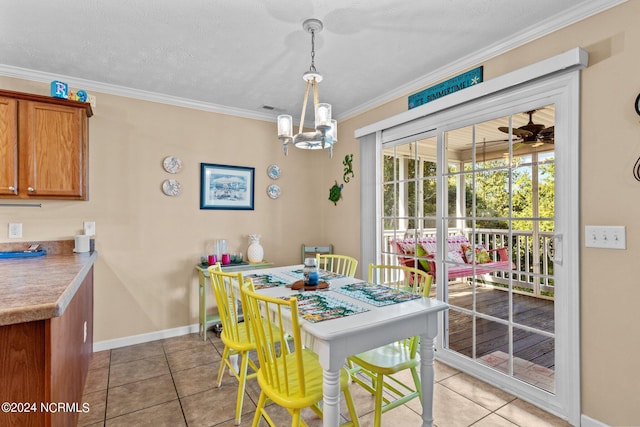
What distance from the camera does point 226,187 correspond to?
12.3 feet

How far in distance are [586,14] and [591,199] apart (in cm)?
111

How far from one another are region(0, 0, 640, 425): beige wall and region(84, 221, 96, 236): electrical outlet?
43 millimetres

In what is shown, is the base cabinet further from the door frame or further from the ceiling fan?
the ceiling fan

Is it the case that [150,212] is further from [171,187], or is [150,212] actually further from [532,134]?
[532,134]

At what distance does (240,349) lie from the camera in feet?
6.64

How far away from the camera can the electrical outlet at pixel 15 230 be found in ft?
9.05

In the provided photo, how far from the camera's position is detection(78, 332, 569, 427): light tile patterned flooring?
204 cm

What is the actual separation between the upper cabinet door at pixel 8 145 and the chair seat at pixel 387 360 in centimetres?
289

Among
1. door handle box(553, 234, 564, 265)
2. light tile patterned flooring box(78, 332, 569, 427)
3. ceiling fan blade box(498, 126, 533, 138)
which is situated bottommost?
light tile patterned flooring box(78, 332, 569, 427)

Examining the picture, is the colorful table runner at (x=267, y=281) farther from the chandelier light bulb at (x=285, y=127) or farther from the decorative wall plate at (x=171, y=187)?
the decorative wall plate at (x=171, y=187)

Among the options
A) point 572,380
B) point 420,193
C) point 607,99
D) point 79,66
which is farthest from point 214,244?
point 607,99

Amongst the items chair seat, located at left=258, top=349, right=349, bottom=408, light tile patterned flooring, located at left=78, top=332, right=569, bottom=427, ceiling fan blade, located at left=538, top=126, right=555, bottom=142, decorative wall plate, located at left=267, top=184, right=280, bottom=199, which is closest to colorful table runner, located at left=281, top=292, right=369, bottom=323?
chair seat, located at left=258, top=349, right=349, bottom=408

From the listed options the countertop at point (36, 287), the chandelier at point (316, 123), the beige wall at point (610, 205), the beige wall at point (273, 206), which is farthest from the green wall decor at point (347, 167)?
the countertop at point (36, 287)

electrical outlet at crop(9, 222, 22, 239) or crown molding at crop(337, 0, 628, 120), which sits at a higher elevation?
crown molding at crop(337, 0, 628, 120)
